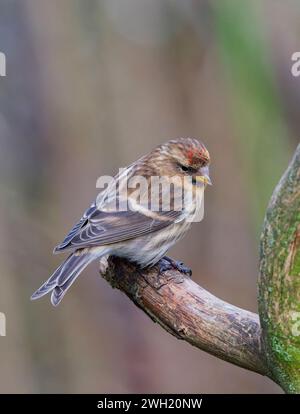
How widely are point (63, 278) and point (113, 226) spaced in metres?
0.44

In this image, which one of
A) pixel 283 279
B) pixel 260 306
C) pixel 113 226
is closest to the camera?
pixel 283 279

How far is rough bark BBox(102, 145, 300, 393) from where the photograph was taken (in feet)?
8.62

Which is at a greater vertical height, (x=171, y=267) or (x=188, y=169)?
(x=188, y=169)

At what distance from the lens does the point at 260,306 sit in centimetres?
282

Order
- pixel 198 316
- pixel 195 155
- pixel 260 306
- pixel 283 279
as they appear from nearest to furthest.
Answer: pixel 283 279
pixel 260 306
pixel 198 316
pixel 195 155

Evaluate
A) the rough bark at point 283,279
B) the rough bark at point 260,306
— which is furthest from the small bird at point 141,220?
the rough bark at point 283,279

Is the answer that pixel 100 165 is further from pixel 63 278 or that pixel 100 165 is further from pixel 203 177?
pixel 63 278

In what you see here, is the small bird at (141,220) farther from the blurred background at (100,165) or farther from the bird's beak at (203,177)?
the blurred background at (100,165)

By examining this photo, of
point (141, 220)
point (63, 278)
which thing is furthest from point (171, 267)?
point (63, 278)

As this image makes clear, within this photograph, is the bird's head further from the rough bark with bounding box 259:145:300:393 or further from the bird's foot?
the rough bark with bounding box 259:145:300:393

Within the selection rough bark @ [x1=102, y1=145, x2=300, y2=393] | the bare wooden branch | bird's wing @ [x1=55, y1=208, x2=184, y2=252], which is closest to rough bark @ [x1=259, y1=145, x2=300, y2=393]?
rough bark @ [x1=102, y1=145, x2=300, y2=393]

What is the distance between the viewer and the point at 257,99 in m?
4.86

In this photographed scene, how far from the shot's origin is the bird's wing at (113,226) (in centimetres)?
398

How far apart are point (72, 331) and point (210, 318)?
10.4 feet
